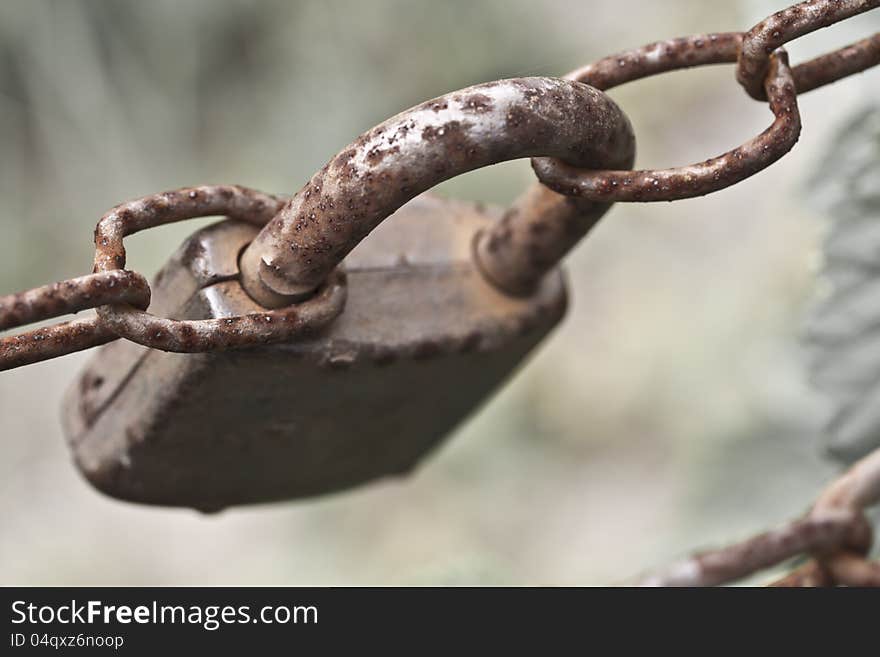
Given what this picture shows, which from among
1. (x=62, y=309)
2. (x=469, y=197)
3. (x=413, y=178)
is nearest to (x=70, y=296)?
(x=62, y=309)

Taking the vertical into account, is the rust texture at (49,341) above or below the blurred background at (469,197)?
below

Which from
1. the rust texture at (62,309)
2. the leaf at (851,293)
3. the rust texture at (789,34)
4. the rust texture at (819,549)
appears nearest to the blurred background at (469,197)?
the leaf at (851,293)

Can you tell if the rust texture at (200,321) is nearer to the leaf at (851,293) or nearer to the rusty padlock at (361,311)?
the rusty padlock at (361,311)

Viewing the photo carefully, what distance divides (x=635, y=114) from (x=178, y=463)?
5.22 feet

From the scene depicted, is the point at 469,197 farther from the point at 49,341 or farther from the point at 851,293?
the point at 49,341

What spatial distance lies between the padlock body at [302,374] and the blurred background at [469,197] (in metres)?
0.45

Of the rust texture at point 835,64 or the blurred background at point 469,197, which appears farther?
the blurred background at point 469,197

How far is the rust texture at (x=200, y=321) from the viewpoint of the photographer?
1.19 ft

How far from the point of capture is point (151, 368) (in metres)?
0.46

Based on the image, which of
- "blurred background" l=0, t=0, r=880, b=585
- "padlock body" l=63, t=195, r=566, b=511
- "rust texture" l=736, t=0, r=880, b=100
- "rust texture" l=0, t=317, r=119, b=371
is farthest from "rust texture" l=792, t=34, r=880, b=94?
"blurred background" l=0, t=0, r=880, b=585

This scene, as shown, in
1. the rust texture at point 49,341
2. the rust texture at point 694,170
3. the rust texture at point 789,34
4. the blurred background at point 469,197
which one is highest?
the blurred background at point 469,197

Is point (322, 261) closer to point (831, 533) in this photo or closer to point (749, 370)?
point (831, 533)

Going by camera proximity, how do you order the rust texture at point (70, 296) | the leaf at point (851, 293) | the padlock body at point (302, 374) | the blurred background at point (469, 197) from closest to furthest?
1. the rust texture at point (70, 296)
2. the padlock body at point (302, 374)
3. the leaf at point (851, 293)
4. the blurred background at point (469, 197)

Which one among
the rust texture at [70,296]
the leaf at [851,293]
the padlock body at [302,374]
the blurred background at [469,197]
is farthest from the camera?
the blurred background at [469,197]
